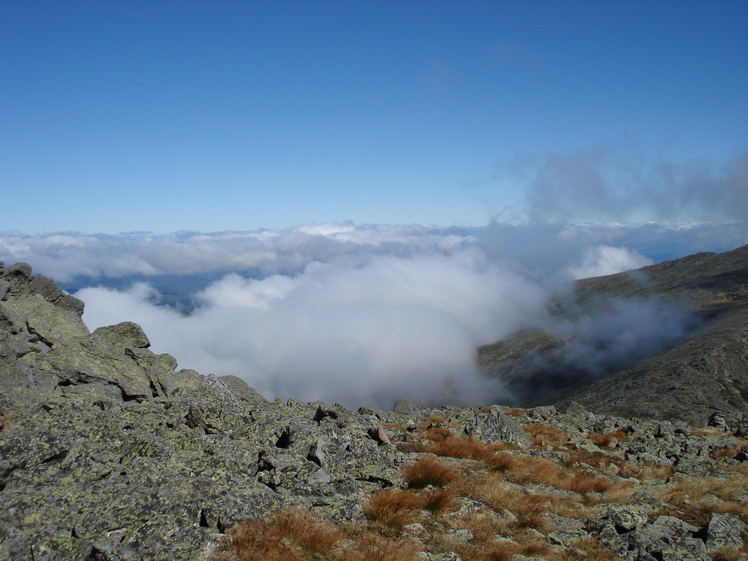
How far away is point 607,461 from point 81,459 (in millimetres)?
23883

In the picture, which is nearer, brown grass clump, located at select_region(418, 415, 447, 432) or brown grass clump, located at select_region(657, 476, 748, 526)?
brown grass clump, located at select_region(657, 476, 748, 526)

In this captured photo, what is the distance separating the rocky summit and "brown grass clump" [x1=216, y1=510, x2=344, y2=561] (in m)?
0.03

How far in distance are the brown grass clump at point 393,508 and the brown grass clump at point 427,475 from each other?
5.36 ft

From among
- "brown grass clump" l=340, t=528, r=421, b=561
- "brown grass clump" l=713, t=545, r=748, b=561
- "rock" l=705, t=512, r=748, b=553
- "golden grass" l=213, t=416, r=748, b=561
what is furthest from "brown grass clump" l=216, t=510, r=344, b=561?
"rock" l=705, t=512, r=748, b=553

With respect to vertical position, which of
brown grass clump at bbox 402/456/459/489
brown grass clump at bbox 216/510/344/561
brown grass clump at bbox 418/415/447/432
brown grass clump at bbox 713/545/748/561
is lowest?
brown grass clump at bbox 418/415/447/432

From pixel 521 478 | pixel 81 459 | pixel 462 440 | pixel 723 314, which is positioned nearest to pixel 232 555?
pixel 81 459

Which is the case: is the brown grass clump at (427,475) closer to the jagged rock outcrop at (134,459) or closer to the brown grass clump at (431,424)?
the jagged rock outcrop at (134,459)

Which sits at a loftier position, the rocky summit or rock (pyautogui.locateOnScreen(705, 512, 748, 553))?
the rocky summit

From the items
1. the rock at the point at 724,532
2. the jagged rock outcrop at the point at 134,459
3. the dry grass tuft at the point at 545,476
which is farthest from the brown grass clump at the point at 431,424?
the rock at the point at 724,532

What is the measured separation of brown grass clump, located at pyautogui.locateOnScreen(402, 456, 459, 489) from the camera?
13898 mm

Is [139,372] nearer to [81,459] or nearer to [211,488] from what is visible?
[81,459]

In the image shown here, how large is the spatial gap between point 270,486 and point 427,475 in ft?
17.3

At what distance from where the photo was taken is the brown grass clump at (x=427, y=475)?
45.6ft

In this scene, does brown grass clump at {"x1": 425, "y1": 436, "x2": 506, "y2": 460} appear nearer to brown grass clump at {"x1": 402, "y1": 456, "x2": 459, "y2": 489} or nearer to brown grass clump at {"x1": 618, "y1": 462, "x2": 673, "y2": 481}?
brown grass clump at {"x1": 402, "y1": 456, "x2": 459, "y2": 489}
